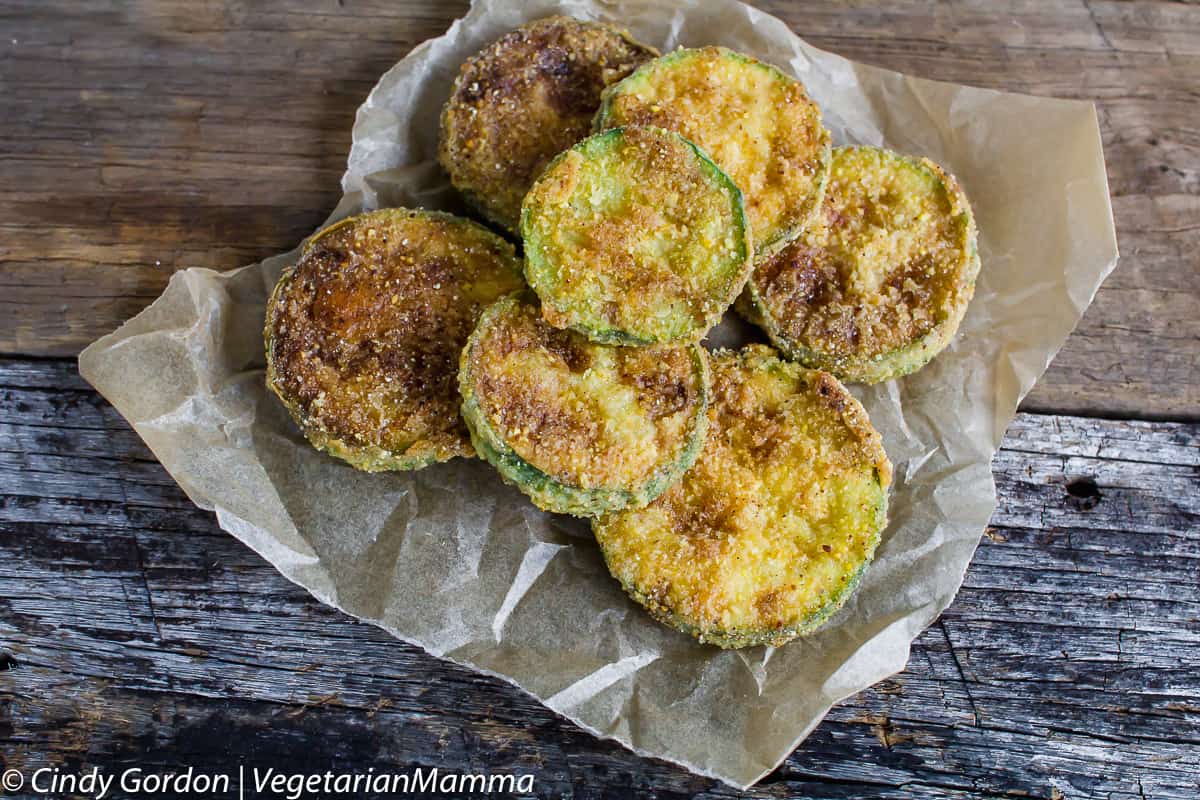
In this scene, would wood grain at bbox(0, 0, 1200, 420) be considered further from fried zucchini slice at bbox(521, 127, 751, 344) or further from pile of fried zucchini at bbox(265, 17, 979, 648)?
fried zucchini slice at bbox(521, 127, 751, 344)

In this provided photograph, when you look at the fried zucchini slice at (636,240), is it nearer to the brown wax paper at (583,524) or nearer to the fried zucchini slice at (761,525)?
the fried zucchini slice at (761,525)

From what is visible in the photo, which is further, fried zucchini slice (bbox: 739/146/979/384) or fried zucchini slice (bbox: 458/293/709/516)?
fried zucchini slice (bbox: 739/146/979/384)

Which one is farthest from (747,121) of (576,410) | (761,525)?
(761,525)

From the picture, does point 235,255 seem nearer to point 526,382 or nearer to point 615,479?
point 526,382

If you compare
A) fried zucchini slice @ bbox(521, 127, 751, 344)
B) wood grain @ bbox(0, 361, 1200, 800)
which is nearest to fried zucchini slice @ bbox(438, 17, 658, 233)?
fried zucchini slice @ bbox(521, 127, 751, 344)

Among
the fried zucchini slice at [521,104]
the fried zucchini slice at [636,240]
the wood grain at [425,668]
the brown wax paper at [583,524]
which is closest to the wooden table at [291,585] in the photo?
the wood grain at [425,668]

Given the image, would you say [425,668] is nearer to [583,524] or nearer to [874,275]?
[583,524]
